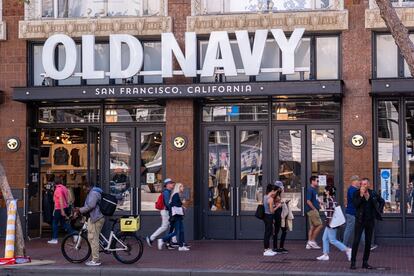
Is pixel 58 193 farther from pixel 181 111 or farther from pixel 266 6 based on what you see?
pixel 266 6

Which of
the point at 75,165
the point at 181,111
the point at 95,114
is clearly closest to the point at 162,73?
the point at 181,111

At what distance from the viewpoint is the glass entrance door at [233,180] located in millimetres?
20547

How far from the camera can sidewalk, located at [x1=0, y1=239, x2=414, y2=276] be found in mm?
14703

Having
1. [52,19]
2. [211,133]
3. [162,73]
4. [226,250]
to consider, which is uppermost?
[52,19]

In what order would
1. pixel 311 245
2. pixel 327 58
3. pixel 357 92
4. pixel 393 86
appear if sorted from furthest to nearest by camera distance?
pixel 327 58, pixel 357 92, pixel 393 86, pixel 311 245

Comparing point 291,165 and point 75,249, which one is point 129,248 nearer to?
point 75,249

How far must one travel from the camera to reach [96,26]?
67.9 feet

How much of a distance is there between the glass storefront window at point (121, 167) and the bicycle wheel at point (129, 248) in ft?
17.3

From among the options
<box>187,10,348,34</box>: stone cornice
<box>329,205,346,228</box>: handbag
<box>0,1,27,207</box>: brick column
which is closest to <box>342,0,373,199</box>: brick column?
<box>187,10,348,34</box>: stone cornice

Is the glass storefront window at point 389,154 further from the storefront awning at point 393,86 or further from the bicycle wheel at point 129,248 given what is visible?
the bicycle wheel at point 129,248

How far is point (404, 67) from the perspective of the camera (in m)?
19.6

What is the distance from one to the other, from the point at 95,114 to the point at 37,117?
1.69 metres

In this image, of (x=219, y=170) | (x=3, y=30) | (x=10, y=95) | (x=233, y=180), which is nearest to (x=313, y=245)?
(x=233, y=180)

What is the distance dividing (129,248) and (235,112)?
6289 mm
